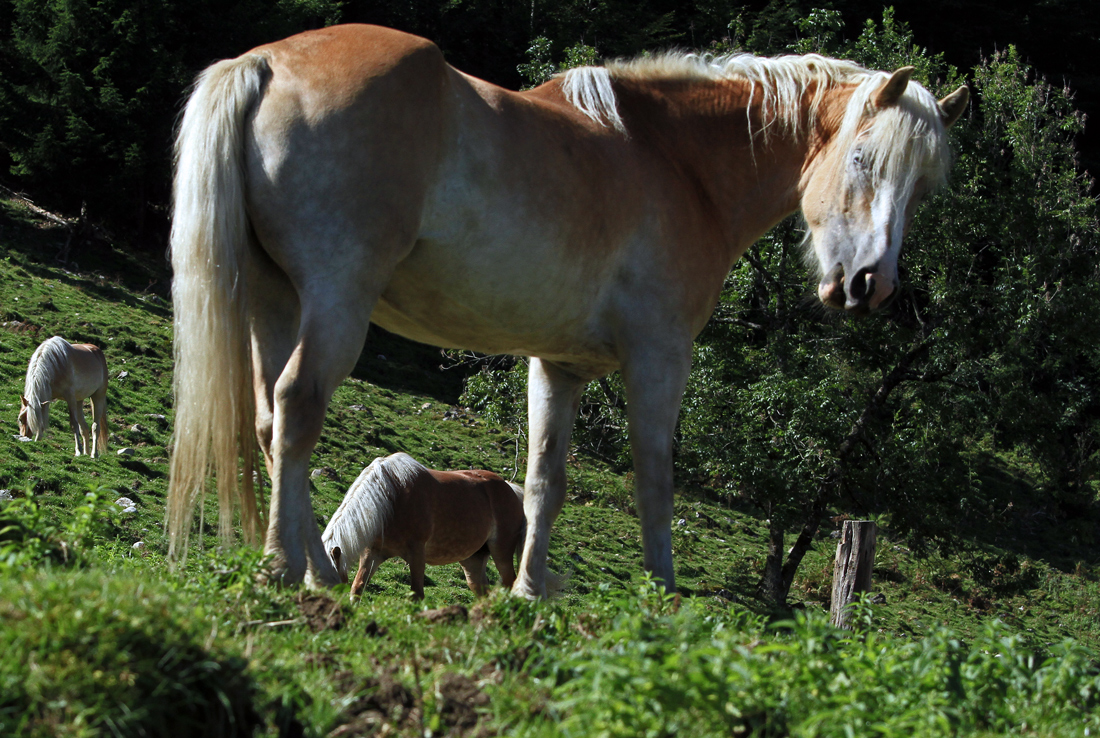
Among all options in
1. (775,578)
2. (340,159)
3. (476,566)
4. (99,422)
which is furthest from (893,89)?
(99,422)

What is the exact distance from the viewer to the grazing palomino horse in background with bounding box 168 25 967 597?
11.5ft

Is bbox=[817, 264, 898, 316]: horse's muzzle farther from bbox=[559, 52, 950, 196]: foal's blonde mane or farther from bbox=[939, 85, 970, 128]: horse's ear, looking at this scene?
bbox=[939, 85, 970, 128]: horse's ear

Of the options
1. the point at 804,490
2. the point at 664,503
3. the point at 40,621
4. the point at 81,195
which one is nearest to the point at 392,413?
the point at 804,490

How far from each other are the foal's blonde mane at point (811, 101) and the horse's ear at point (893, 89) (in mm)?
38

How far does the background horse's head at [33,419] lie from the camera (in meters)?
11.1

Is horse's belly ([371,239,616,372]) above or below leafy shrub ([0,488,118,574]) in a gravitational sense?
above

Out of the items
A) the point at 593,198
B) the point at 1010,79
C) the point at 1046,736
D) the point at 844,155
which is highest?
the point at 1010,79

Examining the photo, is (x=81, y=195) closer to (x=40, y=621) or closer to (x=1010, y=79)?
(x=1010, y=79)

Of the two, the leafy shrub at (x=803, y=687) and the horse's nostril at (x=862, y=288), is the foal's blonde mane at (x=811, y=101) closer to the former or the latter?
the horse's nostril at (x=862, y=288)

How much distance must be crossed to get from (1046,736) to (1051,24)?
1210 inches

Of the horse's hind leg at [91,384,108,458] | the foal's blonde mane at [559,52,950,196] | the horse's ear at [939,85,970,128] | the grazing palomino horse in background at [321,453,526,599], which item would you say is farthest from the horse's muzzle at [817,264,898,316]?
the horse's hind leg at [91,384,108,458]

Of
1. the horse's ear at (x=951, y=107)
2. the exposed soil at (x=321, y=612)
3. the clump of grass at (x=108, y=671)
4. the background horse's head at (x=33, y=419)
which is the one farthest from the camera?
the background horse's head at (x=33, y=419)

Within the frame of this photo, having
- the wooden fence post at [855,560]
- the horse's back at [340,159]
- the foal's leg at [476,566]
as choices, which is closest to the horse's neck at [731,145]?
the horse's back at [340,159]

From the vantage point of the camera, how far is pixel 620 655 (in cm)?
212
